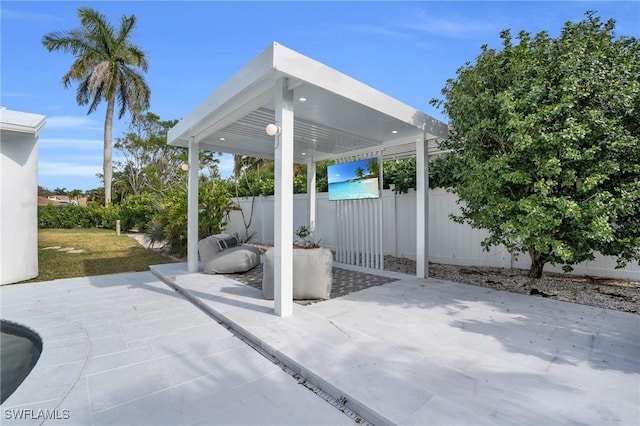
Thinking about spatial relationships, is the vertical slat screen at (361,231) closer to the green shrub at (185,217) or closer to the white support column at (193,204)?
the white support column at (193,204)

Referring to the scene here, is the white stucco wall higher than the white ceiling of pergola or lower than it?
lower

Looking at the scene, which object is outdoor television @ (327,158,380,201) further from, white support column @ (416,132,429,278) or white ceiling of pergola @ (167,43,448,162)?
white support column @ (416,132,429,278)

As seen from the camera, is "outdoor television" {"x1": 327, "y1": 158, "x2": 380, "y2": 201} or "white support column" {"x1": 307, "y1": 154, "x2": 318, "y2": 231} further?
"white support column" {"x1": 307, "y1": 154, "x2": 318, "y2": 231}

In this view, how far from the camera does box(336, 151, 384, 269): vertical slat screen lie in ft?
22.4

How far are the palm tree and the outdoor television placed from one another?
1662 centimetres

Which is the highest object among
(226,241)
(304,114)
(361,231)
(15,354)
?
(304,114)

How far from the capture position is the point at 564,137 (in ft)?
11.7

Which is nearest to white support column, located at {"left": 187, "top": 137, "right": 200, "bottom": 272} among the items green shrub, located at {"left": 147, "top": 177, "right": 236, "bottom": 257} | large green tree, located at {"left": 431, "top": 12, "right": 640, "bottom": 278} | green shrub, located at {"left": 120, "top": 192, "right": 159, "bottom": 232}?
green shrub, located at {"left": 147, "top": 177, "right": 236, "bottom": 257}

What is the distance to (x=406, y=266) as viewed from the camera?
7.11 m

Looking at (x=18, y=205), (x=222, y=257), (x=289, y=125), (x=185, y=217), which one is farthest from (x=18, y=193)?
(x=289, y=125)

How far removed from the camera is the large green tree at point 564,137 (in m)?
3.62

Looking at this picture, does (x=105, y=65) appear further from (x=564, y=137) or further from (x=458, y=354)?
(x=458, y=354)

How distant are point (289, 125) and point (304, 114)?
1411mm

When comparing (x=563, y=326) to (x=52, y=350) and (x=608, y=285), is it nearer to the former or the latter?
(x=608, y=285)
